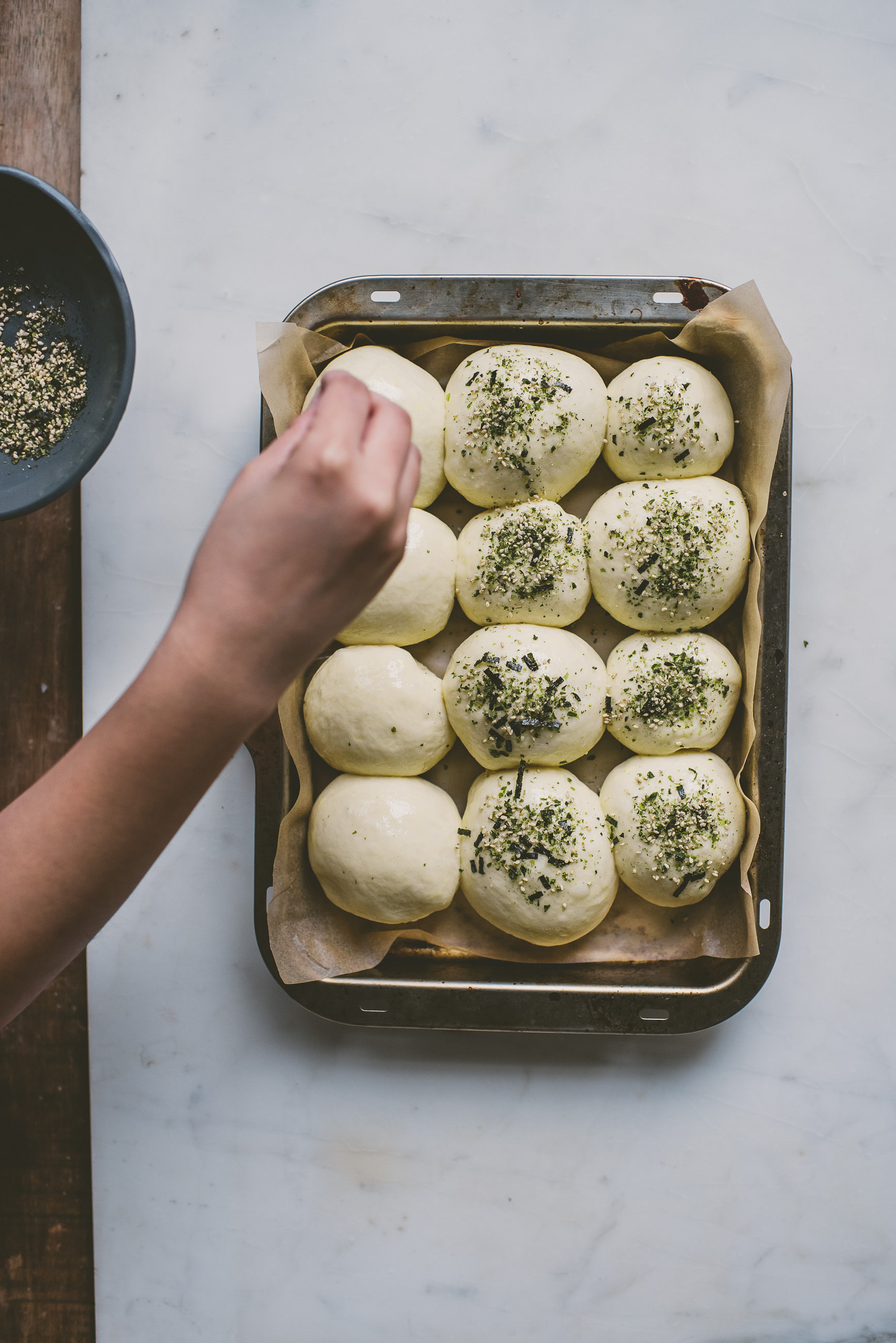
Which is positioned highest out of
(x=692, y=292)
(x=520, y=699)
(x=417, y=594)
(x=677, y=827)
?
(x=692, y=292)

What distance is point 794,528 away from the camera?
149 cm

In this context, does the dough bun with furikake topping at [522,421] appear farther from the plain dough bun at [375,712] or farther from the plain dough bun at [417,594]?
the plain dough bun at [375,712]

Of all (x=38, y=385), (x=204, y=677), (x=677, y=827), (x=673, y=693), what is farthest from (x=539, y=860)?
(x=38, y=385)

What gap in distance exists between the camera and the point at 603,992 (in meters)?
1.35

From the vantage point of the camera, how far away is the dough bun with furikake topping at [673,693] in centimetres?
135

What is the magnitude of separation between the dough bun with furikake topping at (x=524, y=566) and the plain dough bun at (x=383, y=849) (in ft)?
1.08

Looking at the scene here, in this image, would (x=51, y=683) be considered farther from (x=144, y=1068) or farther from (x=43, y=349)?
(x=144, y=1068)

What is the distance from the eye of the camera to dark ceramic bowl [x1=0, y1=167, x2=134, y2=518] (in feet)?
4.28

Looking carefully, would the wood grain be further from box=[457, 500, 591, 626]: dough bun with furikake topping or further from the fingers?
the fingers

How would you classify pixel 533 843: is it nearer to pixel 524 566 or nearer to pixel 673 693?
pixel 673 693

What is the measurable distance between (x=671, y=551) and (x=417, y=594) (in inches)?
15.9

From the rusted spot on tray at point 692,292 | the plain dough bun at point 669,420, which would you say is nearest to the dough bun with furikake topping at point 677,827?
the plain dough bun at point 669,420

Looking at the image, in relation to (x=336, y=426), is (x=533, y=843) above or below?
below

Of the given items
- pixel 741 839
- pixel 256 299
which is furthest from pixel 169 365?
pixel 741 839
